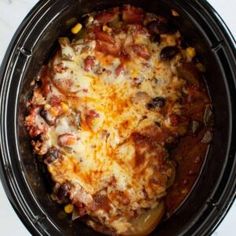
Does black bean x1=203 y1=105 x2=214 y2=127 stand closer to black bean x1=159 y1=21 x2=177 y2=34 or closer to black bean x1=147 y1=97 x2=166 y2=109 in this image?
black bean x1=147 y1=97 x2=166 y2=109

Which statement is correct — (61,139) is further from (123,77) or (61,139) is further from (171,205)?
(171,205)

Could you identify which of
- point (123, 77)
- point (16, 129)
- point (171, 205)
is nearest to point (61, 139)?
point (16, 129)

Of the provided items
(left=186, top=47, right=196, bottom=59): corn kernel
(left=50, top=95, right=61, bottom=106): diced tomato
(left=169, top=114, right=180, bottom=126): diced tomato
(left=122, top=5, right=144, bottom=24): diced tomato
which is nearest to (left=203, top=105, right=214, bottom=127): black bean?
(left=169, top=114, right=180, bottom=126): diced tomato

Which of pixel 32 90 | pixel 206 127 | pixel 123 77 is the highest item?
pixel 32 90

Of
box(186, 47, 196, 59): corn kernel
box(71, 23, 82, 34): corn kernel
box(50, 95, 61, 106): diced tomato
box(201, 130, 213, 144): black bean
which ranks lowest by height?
box(201, 130, 213, 144): black bean

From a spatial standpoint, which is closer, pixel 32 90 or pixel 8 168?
pixel 8 168

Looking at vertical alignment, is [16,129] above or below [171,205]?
above
